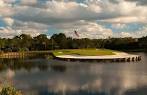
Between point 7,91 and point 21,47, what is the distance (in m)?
175

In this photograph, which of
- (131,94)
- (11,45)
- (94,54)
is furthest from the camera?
(11,45)

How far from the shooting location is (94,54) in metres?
124

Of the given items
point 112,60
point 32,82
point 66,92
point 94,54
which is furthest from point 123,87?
point 94,54

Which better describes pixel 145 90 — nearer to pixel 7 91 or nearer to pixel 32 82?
pixel 32 82

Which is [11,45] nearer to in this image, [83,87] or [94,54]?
[94,54]

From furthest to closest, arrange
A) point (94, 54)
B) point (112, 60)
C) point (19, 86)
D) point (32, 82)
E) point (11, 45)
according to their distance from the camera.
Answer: point (11, 45)
point (94, 54)
point (112, 60)
point (32, 82)
point (19, 86)

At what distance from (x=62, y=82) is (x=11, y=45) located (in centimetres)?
14352

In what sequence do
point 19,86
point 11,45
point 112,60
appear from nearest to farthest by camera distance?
point 19,86
point 112,60
point 11,45

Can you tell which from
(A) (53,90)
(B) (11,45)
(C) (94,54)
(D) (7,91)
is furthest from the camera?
(B) (11,45)

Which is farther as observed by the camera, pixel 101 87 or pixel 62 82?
pixel 62 82

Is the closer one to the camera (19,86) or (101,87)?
(101,87)

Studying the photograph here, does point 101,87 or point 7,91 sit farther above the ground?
point 7,91

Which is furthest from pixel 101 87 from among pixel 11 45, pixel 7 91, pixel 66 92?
pixel 11 45

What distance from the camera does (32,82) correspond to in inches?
2158
